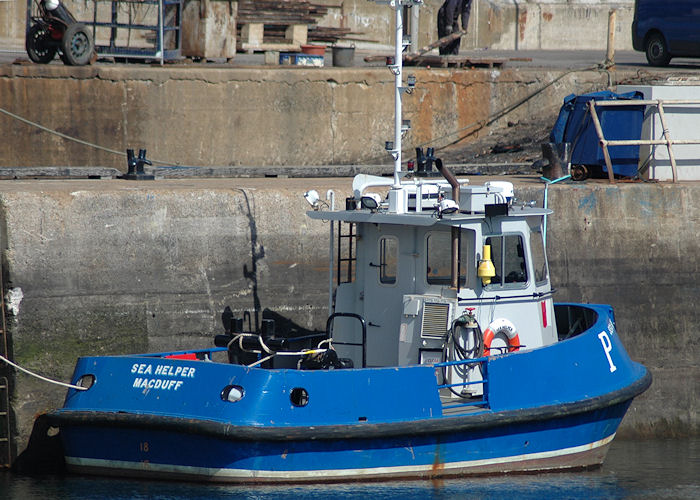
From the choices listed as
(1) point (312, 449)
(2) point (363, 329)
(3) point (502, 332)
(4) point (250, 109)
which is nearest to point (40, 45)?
(4) point (250, 109)

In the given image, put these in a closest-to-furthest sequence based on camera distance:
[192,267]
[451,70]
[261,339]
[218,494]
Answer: [218,494]
[261,339]
[192,267]
[451,70]

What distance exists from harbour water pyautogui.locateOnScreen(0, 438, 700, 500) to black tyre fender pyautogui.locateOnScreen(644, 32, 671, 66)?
977cm

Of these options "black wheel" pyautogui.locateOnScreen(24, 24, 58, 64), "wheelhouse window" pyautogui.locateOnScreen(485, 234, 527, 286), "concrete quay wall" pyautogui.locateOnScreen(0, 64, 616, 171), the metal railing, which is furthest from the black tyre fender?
"wheelhouse window" pyautogui.locateOnScreen(485, 234, 527, 286)

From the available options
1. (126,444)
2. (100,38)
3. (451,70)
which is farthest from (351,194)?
(100,38)

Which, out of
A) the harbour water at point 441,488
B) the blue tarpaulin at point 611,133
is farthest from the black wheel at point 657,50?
the harbour water at point 441,488

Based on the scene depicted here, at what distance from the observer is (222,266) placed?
10375 mm

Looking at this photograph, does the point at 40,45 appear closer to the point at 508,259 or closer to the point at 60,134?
the point at 60,134

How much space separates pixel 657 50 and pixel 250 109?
24.8 feet

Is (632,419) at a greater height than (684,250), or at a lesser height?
lesser

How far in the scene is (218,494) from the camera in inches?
329

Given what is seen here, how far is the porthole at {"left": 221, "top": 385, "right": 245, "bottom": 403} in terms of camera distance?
8375mm

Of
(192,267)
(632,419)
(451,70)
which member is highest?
(451,70)

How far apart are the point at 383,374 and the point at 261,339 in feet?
3.68

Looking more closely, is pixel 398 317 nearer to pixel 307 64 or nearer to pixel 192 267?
pixel 192 267
